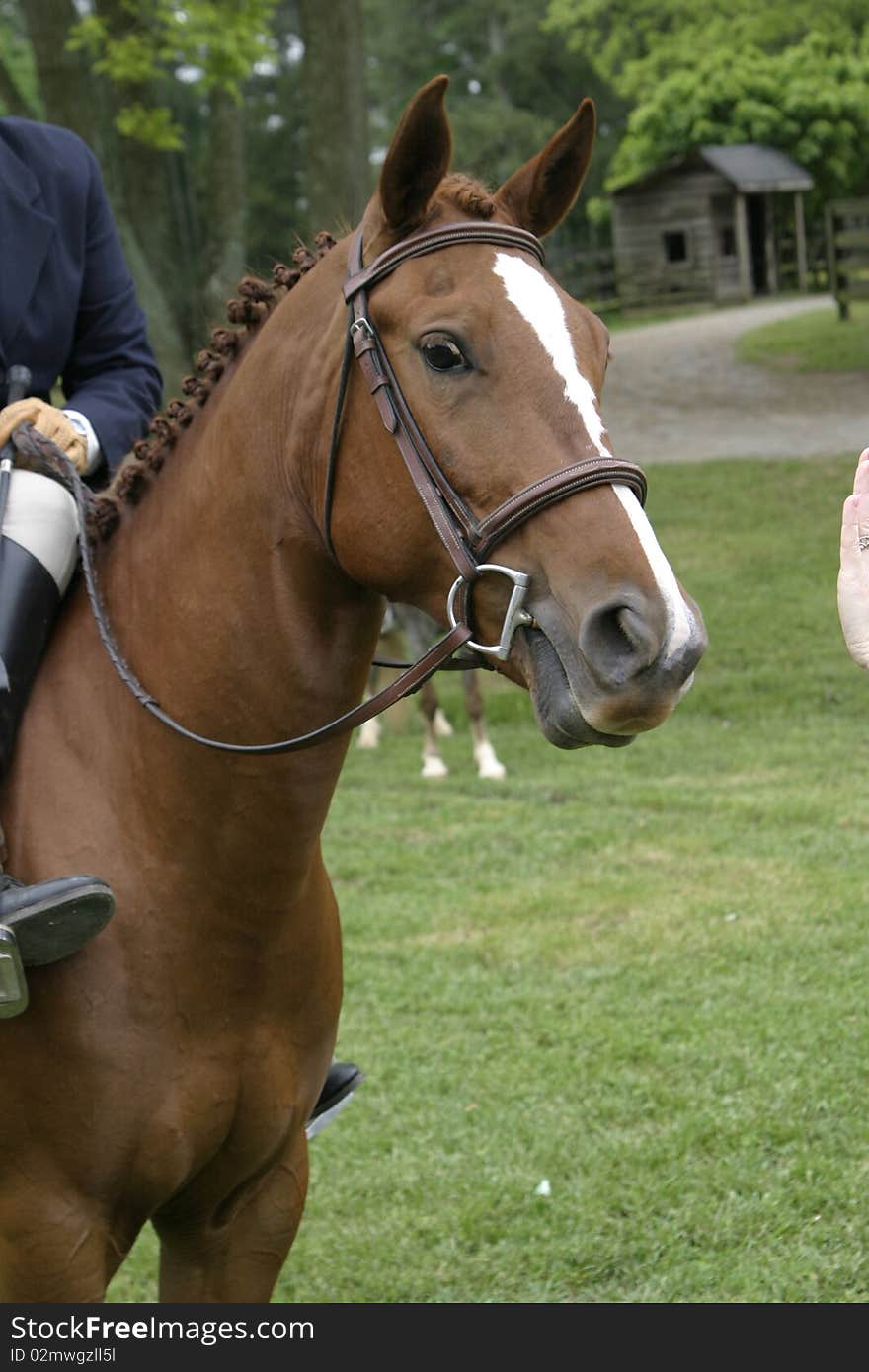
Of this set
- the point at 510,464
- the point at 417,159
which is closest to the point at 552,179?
the point at 417,159

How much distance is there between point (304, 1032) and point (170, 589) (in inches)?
36.1

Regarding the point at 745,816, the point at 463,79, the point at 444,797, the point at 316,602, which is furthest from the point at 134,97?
the point at 463,79

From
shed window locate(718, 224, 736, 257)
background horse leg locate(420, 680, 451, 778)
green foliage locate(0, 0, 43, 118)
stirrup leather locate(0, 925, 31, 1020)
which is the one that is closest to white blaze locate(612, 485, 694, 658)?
stirrup leather locate(0, 925, 31, 1020)

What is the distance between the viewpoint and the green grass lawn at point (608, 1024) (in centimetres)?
444

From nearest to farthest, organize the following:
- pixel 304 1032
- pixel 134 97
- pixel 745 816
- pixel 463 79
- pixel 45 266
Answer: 1. pixel 304 1032
2. pixel 45 266
3. pixel 745 816
4. pixel 134 97
5. pixel 463 79

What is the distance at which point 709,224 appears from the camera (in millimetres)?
40406

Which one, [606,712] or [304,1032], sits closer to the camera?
[606,712]

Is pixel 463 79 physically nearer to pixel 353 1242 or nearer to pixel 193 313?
pixel 193 313

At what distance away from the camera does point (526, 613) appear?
2.26 meters

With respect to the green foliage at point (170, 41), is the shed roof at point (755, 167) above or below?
below

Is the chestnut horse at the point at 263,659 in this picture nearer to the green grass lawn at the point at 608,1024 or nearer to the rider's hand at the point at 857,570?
the rider's hand at the point at 857,570

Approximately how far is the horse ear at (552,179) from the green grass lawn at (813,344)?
67.2 ft

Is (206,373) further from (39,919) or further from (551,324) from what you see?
(39,919)

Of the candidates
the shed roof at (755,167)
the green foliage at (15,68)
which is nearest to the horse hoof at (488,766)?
the green foliage at (15,68)
